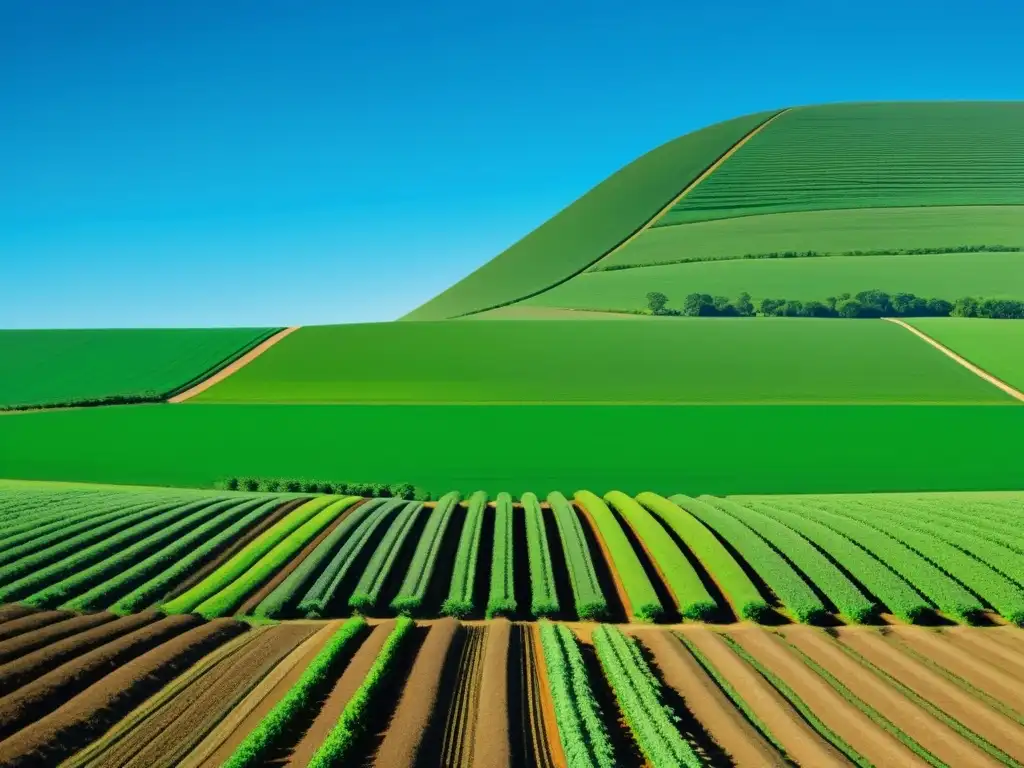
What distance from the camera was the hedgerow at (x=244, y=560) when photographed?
73.8 ft

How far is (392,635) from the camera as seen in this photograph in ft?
62.8

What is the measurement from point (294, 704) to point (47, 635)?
825 cm

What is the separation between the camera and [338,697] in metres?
16.2

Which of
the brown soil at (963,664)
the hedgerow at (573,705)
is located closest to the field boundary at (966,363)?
the brown soil at (963,664)

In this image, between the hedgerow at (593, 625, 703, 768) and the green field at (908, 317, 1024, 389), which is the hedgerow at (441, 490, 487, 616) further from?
the green field at (908, 317, 1024, 389)

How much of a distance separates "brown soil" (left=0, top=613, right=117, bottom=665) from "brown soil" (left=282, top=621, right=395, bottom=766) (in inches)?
315

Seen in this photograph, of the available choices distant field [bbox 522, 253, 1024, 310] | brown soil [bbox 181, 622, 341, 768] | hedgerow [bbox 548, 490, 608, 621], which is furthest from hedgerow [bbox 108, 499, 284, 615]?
distant field [bbox 522, 253, 1024, 310]

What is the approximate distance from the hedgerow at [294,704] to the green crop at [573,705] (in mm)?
5569

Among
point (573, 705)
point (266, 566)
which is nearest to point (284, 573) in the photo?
point (266, 566)

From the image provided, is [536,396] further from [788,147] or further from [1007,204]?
[788,147]

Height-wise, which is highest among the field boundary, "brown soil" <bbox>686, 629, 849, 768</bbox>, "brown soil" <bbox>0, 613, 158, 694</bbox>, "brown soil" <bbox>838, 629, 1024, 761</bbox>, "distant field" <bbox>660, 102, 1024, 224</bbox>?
"distant field" <bbox>660, 102, 1024, 224</bbox>

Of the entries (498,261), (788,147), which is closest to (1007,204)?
(788,147)

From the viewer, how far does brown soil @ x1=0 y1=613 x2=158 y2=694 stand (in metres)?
16.2

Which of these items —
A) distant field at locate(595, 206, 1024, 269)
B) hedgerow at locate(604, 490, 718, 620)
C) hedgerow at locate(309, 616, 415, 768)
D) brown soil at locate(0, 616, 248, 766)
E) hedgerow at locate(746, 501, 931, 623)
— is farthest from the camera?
distant field at locate(595, 206, 1024, 269)
